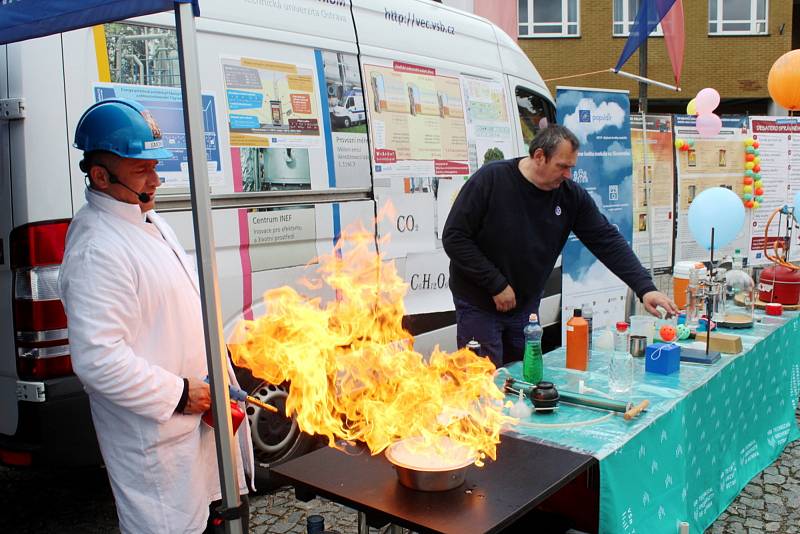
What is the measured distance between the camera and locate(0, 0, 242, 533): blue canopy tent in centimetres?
174

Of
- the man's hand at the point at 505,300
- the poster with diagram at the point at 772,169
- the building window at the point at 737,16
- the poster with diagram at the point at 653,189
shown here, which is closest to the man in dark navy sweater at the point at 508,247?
the man's hand at the point at 505,300

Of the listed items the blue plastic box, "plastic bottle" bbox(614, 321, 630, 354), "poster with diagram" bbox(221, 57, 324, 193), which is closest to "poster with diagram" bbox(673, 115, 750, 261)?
"plastic bottle" bbox(614, 321, 630, 354)

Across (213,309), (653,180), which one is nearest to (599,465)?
(213,309)

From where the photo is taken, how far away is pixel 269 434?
404 cm

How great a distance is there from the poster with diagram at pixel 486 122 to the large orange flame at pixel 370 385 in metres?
2.77

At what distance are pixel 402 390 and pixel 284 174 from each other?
187 centimetres

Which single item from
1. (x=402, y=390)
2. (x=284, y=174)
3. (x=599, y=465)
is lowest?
(x=599, y=465)

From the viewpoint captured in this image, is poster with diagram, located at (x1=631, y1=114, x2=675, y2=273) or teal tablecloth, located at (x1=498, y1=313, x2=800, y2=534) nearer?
teal tablecloth, located at (x1=498, y1=313, x2=800, y2=534)

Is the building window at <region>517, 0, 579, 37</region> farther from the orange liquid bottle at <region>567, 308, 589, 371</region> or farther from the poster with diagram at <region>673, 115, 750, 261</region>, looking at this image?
the orange liquid bottle at <region>567, 308, 589, 371</region>

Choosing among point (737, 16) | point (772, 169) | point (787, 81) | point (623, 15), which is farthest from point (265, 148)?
point (737, 16)

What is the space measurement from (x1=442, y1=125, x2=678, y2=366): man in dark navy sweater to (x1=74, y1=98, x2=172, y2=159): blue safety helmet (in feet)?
6.89

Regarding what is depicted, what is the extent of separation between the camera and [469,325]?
397 cm

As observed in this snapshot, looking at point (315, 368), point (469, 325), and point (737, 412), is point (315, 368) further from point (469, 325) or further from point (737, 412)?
point (737, 412)

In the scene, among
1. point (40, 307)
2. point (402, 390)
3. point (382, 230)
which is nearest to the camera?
point (402, 390)
